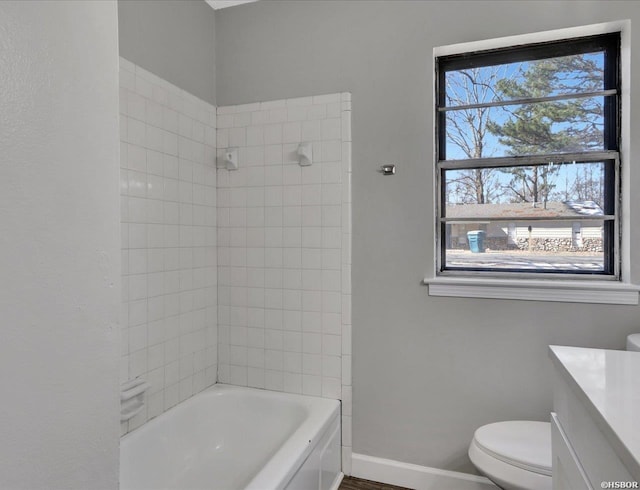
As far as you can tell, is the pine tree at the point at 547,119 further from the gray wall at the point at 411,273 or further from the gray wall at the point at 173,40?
the gray wall at the point at 173,40

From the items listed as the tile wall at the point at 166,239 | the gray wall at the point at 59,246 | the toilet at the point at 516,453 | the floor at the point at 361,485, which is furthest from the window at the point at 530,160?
the gray wall at the point at 59,246

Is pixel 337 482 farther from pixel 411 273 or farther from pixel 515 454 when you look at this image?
pixel 411 273

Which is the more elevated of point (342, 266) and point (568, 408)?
point (342, 266)

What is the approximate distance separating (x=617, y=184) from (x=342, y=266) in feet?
4.50

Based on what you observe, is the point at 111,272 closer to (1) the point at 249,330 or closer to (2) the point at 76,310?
(2) the point at 76,310

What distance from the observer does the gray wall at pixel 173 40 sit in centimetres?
186

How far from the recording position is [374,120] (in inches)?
84.3

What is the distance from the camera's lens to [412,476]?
6.79 feet

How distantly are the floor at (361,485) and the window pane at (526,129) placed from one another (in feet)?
5.78

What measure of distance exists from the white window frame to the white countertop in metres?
1.00

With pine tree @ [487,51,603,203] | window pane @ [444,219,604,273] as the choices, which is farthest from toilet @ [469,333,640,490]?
pine tree @ [487,51,603,203]

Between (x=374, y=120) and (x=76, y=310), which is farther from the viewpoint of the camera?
(x=374, y=120)

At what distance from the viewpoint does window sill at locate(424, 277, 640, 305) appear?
1.78 meters

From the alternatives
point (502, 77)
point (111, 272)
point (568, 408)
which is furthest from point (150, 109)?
point (568, 408)
